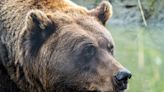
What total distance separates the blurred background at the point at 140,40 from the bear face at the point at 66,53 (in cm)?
391

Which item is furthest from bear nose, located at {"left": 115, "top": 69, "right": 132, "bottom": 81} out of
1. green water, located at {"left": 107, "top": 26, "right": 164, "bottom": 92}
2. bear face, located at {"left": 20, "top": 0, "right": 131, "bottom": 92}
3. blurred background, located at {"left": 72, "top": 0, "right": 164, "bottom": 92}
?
green water, located at {"left": 107, "top": 26, "right": 164, "bottom": 92}

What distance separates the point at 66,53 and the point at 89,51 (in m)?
0.21

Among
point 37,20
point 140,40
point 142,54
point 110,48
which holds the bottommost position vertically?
point 140,40

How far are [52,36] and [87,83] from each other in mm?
579

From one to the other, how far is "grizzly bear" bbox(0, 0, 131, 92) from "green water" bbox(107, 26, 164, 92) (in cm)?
418

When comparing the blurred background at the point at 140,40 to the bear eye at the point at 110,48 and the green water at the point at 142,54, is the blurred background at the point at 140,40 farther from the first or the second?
the bear eye at the point at 110,48

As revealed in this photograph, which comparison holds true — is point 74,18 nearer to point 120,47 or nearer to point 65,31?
point 65,31

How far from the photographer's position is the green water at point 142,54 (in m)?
10.8

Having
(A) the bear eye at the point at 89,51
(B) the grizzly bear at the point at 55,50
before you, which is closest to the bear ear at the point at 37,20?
(B) the grizzly bear at the point at 55,50

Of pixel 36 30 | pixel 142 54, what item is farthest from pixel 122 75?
pixel 142 54

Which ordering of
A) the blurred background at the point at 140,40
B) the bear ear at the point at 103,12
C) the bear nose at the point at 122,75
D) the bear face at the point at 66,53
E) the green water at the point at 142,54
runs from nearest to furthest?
the bear nose at the point at 122,75
the bear face at the point at 66,53
the bear ear at the point at 103,12
the green water at the point at 142,54
the blurred background at the point at 140,40

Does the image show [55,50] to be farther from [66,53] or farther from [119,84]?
[119,84]

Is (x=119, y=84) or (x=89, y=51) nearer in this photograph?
(x=119, y=84)

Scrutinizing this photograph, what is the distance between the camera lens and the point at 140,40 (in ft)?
52.9
